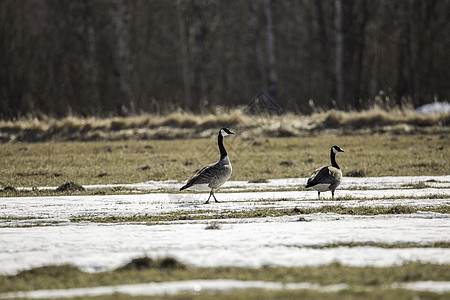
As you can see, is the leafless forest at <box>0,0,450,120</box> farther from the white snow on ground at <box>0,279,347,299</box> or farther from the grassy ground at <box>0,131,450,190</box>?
the white snow on ground at <box>0,279,347,299</box>

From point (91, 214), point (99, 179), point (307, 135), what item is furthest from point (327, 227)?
point (307, 135)

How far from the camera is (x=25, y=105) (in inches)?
1938

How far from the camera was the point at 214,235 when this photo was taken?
9367 millimetres

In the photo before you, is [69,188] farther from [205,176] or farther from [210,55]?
[210,55]

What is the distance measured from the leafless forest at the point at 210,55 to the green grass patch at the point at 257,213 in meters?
23.2

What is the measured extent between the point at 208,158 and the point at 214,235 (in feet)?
48.1

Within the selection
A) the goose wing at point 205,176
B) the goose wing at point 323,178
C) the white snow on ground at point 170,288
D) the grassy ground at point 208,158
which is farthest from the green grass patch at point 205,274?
the grassy ground at point 208,158

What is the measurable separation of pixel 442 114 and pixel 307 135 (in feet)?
21.9

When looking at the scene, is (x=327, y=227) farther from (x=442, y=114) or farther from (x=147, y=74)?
(x=147, y=74)

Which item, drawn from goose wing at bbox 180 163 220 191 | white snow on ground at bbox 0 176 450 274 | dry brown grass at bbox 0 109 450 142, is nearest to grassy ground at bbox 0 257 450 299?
white snow on ground at bbox 0 176 450 274

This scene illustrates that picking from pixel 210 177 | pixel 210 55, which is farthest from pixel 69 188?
pixel 210 55

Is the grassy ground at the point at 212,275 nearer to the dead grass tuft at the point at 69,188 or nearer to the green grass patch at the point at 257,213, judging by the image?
the green grass patch at the point at 257,213

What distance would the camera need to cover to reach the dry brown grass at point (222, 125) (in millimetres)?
29828

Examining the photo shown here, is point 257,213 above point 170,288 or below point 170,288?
below
